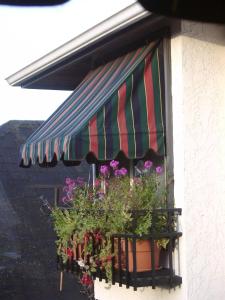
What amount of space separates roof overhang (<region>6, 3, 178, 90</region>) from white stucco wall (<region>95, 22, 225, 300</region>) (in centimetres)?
41

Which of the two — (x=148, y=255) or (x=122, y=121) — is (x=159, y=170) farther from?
(x=148, y=255)

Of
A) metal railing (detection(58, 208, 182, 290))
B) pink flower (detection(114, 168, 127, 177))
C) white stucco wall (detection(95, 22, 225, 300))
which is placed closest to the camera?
metal railing (detection(58, 208, 182, 290))

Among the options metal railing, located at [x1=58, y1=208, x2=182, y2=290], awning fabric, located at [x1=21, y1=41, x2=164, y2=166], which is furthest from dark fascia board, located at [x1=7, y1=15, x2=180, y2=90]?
metal railing, located at [x1=58, y1=208, x2=182, y2=290]

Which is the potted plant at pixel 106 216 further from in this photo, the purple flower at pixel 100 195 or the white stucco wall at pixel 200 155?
the white stucco wall at pixel 200 155

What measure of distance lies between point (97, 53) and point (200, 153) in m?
1.87

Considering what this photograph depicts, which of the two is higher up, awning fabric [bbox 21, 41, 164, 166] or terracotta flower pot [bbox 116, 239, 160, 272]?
awning fabric [bbox 21, 41, 164, 166]

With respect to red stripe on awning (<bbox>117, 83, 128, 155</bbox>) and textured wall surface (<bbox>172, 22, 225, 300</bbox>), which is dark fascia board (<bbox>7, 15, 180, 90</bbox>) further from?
red stripe on awning (<bbox>117, 83, 128, 155</bbox>)

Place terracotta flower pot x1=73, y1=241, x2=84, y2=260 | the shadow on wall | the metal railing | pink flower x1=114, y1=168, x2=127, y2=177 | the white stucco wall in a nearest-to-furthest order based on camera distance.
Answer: the metal railing → the white stucco wall → pink flower x1=114, y1=168, x2=127, y2=177 → terracotta flower pot x1=73, y1=241, x2=84, y2=260 → the shadow on wall

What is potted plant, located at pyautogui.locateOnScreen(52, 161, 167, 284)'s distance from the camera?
17.1ft

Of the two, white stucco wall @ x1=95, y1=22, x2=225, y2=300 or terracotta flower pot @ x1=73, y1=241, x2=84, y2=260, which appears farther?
terracotta flower pot @ x1=73, y1=241, x2=84, y2=260

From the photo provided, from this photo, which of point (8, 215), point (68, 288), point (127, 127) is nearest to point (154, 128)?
point (127, 127)

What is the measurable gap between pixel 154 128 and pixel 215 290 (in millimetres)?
1480

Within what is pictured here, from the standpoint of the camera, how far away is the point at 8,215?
13.8 m

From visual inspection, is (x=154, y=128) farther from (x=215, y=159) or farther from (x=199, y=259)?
(x=199, y=259)
